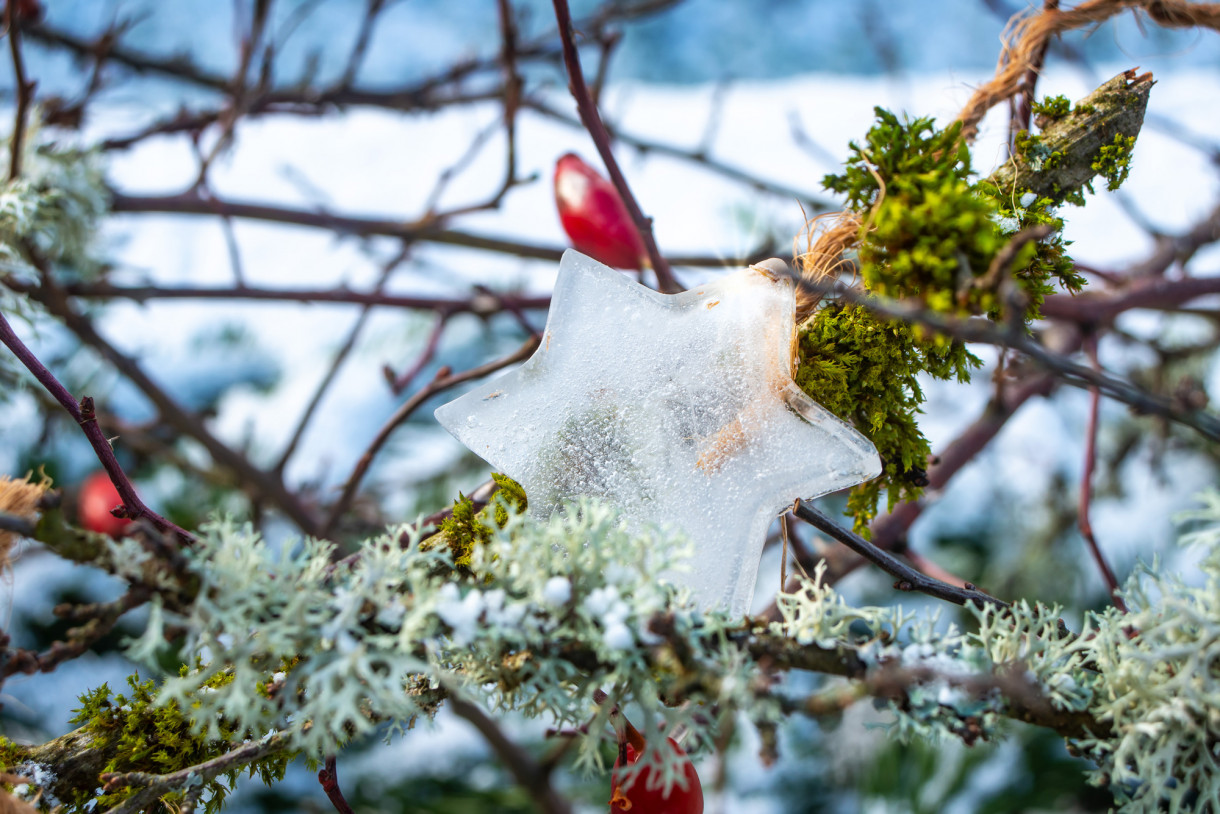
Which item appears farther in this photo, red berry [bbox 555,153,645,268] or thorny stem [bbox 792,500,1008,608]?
red berry [bbox 555,153,645,268]

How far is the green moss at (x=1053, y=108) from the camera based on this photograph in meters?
0.28

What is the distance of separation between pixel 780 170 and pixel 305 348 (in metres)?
0.81

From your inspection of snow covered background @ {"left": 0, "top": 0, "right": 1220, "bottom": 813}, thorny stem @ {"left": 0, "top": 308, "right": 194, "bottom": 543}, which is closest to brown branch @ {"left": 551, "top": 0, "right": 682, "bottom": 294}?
thorny stem @ {"left": 0, "top": 308, "right": 194, "bottom": 543}

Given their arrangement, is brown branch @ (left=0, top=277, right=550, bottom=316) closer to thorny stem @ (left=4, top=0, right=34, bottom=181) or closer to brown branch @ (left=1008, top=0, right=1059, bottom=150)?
thorny stem @ (left=4, top=0, right=34, bottom=181)

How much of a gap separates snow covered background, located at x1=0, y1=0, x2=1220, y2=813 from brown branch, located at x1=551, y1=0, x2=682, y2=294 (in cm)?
47

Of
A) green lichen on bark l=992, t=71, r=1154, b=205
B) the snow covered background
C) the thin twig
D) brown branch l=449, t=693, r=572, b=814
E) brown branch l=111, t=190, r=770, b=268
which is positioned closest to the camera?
brown branch l=449, t=693, r=572, b=814

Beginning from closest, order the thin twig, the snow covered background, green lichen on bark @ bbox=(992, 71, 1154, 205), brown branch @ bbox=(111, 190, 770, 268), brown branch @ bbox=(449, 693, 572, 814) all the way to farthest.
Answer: brown branch @ bbox=(449, 693, 572, 814) → green lichen on bark @ bbox=(992, 71, 1154, 205) → the thin twig → brown branch @ bbox=(111, 190, 770, 268) → the snow covered background

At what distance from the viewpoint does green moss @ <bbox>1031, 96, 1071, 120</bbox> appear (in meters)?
0.28

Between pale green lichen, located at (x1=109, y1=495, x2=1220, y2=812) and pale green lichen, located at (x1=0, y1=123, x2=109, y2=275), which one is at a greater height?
pale green lichen, located at (x1=0, y1=123, x2=109, y2=275)

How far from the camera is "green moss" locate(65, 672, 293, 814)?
0.84 feet

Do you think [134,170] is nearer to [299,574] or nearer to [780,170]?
[780,170]

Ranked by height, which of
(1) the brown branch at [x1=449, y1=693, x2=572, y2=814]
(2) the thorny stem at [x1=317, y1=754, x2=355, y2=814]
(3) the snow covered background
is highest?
(3) the snow covered background

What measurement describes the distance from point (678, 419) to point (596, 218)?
19 centimetres

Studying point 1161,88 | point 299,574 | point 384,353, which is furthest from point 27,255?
point 1161,88
